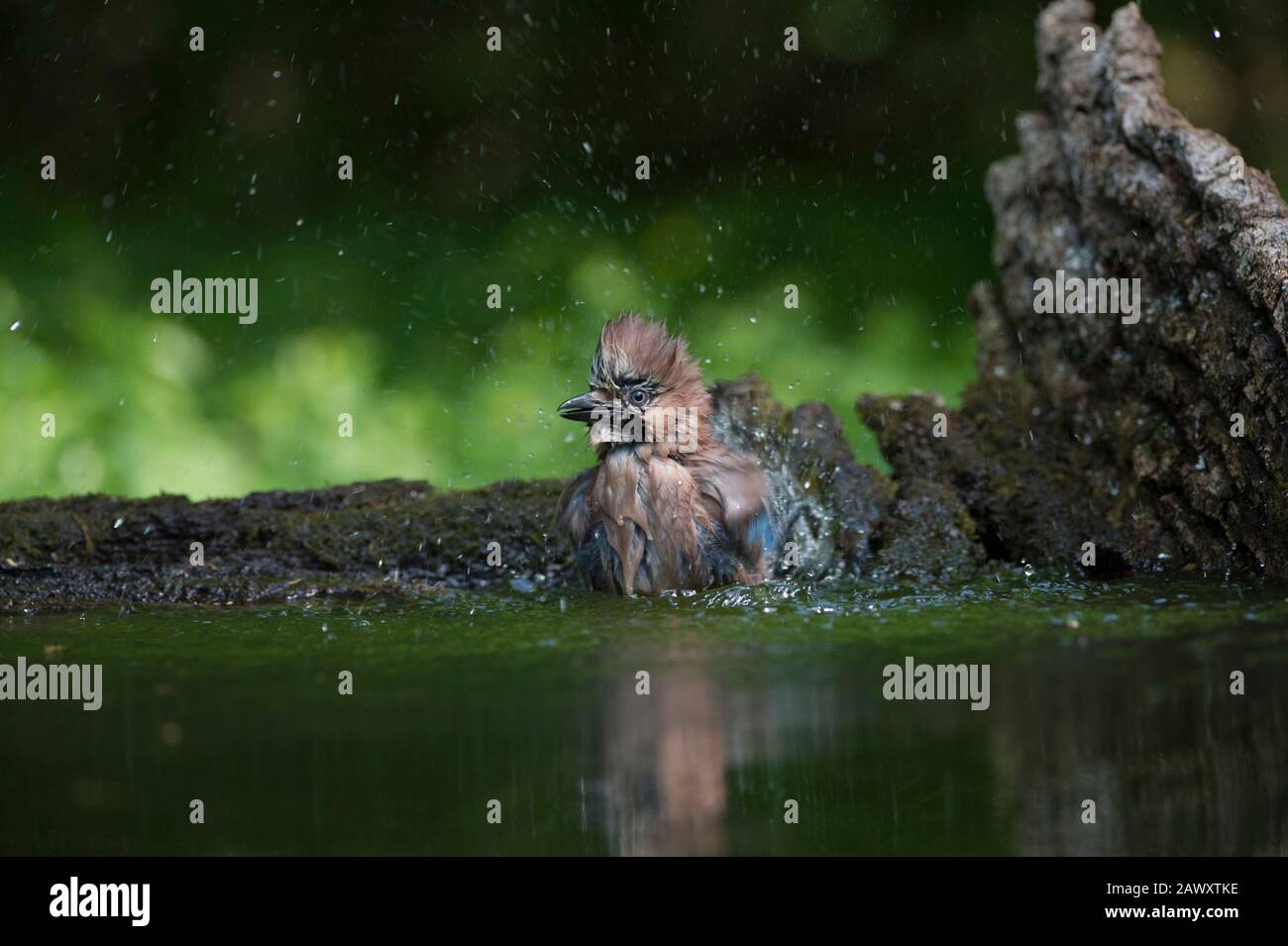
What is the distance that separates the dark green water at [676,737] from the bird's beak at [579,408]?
→ 3.25ft

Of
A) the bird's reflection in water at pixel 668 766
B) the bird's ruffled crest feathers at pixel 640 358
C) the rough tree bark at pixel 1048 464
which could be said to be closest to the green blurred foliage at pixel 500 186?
the rough tree bark at pixel 1048 464

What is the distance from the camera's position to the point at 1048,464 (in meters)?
6.24

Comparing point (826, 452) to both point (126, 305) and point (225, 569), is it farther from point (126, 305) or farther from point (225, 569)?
point (126, 305)

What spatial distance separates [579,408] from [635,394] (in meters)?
0.22

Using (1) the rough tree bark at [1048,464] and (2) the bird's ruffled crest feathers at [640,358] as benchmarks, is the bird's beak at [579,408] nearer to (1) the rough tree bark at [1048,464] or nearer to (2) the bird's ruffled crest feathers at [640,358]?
(2) the bird's ruffled crest feathers at [640,358]

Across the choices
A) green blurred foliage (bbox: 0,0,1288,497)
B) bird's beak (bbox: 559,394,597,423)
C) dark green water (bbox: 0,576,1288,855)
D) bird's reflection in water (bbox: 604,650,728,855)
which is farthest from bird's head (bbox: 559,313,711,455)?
green blurred foliage (bbox: 0,0,1288,497)

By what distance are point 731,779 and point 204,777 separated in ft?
3.30

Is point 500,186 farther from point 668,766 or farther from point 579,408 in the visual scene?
point 668,766

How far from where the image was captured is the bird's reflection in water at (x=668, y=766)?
264cm

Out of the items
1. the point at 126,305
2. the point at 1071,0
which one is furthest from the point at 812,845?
the point at 126,305

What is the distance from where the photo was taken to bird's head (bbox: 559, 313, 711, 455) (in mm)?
5492

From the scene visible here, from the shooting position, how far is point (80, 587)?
5516mm

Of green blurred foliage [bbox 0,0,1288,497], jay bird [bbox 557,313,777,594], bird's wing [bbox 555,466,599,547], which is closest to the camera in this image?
jay bird [bbox 557,313,777,594]

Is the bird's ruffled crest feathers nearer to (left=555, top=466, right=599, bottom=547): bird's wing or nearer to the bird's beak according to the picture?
the bird's beak
